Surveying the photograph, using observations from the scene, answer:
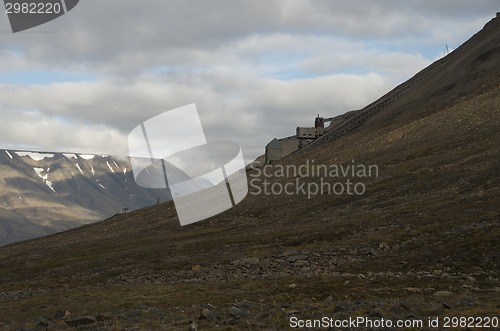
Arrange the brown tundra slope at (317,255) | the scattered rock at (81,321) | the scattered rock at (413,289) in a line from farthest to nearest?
the scattered rock at (413,289) → the brown tundra slope at (317,255) → the scattered rock at (81,321)

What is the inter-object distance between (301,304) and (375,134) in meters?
105

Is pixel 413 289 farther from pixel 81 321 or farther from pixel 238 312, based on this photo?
pixel 81 321

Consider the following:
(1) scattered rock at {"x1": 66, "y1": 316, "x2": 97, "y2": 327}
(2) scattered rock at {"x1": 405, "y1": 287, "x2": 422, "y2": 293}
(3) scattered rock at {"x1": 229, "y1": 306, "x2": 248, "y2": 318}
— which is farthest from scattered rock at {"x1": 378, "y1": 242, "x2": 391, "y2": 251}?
(1) scattered rock at {"x1": 66, "y1": 316, "x2": 97, "y2": 327}

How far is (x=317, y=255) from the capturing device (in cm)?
5159

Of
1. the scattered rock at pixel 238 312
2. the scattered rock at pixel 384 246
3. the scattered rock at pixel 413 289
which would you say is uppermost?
the scattered rock at pixel 384 246

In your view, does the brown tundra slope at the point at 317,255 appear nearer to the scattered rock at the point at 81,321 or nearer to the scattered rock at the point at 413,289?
the scattered rock at the point at 413,289

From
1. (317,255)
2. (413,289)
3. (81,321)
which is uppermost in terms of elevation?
(81,321)

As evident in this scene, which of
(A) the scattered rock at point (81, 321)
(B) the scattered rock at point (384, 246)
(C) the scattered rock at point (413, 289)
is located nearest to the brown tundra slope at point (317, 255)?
(C) the scattered rock at point (413, 289)

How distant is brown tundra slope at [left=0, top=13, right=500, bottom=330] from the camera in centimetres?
3131

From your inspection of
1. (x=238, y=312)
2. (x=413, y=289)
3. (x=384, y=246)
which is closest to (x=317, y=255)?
→ (x=384, y=246)

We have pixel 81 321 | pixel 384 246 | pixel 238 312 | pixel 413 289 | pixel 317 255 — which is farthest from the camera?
pixel 317 255

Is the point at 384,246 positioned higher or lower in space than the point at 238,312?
higher

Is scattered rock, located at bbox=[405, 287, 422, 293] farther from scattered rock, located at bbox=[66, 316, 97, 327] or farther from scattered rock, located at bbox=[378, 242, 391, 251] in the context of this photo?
scattered rock, located at bbox=[66, 316, 97, 327]

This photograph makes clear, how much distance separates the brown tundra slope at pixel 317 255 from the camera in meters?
31.3
